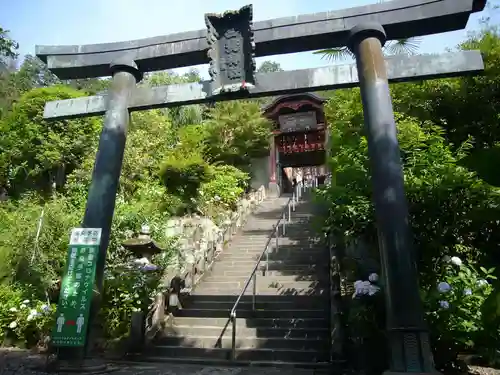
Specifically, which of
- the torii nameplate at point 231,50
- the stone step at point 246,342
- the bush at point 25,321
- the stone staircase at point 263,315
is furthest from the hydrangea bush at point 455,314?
the bush at point 25,321

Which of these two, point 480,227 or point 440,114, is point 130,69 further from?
point 440,114

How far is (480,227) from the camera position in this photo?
5.98 metres

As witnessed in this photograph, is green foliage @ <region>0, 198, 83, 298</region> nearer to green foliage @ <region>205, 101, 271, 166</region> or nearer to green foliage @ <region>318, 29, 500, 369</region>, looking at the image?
green foliage @ <region>318, 29, 500, 369</region>

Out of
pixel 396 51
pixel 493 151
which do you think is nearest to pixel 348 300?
pixel 493 151

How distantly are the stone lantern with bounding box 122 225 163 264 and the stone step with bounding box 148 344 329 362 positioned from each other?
2.21 meters

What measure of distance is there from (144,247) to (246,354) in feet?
11.3

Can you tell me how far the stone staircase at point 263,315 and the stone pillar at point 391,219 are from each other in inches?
87.0

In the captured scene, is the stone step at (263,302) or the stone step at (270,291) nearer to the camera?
the stone step at (263,302)

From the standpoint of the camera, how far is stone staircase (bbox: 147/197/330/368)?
22.1ft

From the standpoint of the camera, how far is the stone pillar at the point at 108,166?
5.50 metres

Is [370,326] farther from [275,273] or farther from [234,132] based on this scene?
[234,132]

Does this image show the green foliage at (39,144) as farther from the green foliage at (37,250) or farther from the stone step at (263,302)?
the stone step at (263,302)

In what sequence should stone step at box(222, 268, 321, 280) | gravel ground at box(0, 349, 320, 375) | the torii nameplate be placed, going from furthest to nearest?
1. stone step at box(222, 268, 321, 280)
2. the torii nameplate
3. gravel ground at box(0, 349, 320, 375)

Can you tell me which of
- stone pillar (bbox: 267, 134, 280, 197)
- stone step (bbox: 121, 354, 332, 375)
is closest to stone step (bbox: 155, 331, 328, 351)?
stone step (bbox: 121, 354, 332, 375)
